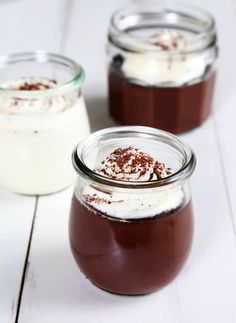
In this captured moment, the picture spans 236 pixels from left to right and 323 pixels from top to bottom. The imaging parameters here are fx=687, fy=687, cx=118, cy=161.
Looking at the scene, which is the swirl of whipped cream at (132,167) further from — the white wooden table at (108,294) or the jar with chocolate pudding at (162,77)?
the jar with chocolate pudding at (162,77)

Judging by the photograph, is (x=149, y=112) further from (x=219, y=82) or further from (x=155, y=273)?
(x=155, y=273)

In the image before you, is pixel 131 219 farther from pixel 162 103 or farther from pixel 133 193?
pixel 162 103

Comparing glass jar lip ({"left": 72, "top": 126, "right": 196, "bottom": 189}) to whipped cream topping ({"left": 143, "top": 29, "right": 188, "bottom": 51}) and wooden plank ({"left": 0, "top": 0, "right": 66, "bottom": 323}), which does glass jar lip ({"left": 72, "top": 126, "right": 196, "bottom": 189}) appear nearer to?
wooden plank ({"left": 0, "top": 0, "right": 66, "bottom": 323})

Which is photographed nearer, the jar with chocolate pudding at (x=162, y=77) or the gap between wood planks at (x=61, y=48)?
the gap between wood planks at (x=61, y=48)

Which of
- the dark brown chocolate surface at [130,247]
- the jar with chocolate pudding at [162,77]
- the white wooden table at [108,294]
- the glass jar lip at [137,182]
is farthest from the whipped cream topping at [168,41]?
the dark brown chocolate surface at [130,247]

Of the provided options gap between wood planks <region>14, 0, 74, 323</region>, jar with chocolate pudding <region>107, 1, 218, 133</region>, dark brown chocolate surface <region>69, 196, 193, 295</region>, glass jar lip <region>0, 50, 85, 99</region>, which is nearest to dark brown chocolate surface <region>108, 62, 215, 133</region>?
jar with chocolate pudding <region>107, 1, 218, 133</region>

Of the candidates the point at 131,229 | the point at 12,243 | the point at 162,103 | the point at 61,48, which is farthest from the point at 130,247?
the point at 61,48
